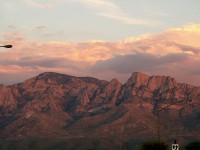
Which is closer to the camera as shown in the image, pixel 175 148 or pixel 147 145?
pixel 175 148

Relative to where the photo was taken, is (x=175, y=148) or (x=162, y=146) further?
(x=162, y=146)

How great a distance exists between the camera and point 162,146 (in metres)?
101

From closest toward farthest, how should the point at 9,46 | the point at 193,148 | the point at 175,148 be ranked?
the point at 175,148 < the point at 9,46 < the point at 193,148

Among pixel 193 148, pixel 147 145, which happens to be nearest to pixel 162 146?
pixel 147 145

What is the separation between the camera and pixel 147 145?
106375mm

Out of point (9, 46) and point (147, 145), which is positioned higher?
point (9, 46)

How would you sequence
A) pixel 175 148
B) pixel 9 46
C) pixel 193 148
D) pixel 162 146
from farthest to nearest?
pixel 193 148 < pixel 162 146 < pixel 9 46 < pixel 175 148

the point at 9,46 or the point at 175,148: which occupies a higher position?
the point at 9,46

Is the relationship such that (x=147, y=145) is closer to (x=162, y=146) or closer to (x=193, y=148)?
(x=162, y=146)

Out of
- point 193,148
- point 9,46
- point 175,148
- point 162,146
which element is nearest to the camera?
point 175,148

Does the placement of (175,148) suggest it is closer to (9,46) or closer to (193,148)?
(9,46)

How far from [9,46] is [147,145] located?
72613mm

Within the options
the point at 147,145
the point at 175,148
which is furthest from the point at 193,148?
the point at 175,148

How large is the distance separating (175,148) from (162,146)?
221 ft
